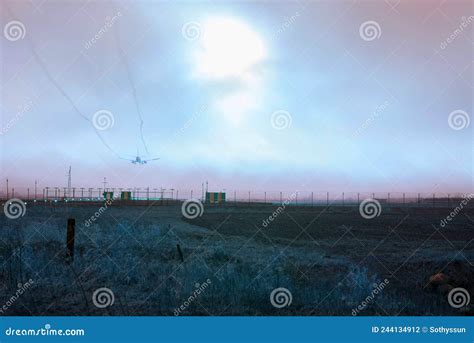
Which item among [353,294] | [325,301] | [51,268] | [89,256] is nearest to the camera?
[325,301]

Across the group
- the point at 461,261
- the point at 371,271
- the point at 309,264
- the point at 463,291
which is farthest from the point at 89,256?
the point at 461,261

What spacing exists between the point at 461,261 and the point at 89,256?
1018 centimetres

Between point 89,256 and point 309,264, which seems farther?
point 309,264

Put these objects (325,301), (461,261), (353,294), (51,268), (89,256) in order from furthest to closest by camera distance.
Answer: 1. (461,261)
2. (89,256)
3. (51,268)
4. (353,294)
5. (325,301)

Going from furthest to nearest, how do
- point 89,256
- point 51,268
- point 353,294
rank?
point 89,256, point 51,268, point 353,294

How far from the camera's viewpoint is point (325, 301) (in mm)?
6520

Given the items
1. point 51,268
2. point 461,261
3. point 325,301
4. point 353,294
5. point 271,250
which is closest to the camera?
point 325,301

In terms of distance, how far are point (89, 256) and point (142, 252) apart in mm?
1580

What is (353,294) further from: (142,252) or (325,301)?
(142,252)

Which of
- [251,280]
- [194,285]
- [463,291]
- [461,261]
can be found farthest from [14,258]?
[461,261]

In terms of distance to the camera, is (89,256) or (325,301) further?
(89,256)

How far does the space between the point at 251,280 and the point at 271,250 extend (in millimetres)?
Answer: 6507

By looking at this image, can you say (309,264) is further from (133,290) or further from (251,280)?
(133,290)

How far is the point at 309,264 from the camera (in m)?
11.0
